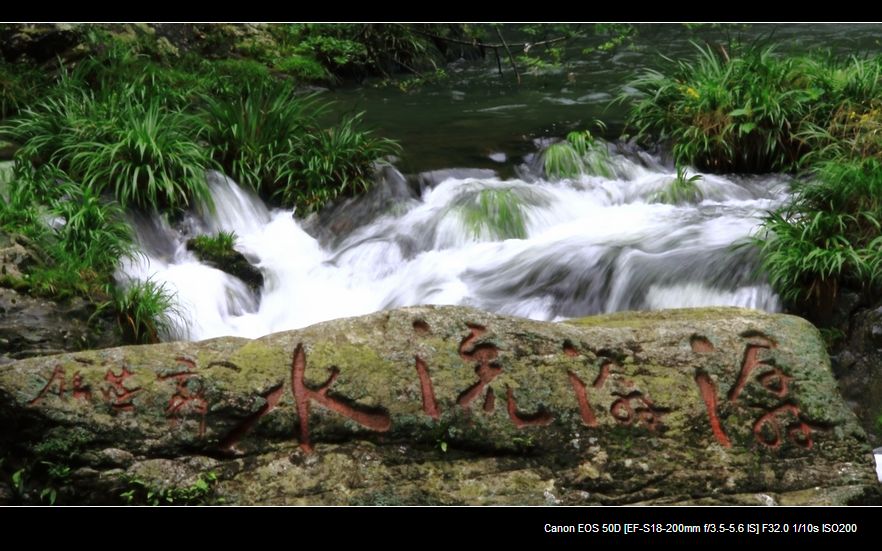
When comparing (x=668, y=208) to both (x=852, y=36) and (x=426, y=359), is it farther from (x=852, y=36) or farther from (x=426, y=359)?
(x=852, y=36)

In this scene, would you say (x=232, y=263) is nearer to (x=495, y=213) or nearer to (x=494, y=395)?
(x=495, y=213)

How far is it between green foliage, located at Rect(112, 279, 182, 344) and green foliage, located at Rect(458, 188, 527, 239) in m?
2.44

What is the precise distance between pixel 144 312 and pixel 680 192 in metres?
4.44

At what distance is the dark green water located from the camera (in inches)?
355

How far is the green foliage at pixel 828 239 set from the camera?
6.30 m

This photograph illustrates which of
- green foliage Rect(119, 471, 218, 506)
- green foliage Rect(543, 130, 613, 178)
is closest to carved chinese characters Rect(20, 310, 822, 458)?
green foliage Rect(119, 471, 218, 506)

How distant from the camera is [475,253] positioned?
7.43 m

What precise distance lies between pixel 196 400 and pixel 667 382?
2.10 m

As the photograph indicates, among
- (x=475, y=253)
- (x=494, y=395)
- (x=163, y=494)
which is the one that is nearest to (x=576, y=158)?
(x=475, y=253)

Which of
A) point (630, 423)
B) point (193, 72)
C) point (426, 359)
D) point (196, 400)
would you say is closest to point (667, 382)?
point (630, 423)

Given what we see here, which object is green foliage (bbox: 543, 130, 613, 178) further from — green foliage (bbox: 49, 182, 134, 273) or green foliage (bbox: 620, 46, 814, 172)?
green foliage (bbox: 49, 182, 134, 273)

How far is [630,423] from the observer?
436cm

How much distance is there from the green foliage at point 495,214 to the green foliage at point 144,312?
2.44m

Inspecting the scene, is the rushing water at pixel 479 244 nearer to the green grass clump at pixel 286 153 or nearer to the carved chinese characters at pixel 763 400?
the green grass clump at pixel 286 153
